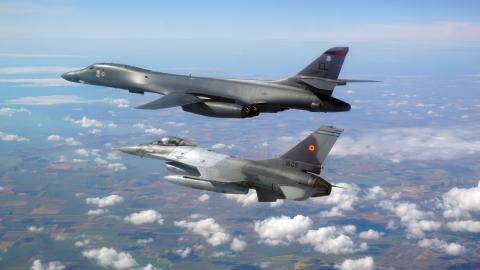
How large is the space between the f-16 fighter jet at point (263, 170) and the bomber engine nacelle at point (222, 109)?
7.41ft

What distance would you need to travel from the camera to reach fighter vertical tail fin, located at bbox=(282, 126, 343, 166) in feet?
59.4

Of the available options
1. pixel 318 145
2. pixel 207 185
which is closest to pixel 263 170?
pixel 207 185

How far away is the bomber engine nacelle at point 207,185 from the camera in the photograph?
19.5m

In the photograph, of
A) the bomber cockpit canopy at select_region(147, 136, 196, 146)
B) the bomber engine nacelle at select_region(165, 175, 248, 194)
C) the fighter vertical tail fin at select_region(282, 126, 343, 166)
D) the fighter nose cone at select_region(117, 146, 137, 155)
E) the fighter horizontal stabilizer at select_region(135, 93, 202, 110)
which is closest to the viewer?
the fighter vertical tail fin at select_region(282, 126, 343, 166)

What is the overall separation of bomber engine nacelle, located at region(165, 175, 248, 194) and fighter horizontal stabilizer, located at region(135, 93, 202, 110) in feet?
13.2

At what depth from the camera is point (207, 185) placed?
772 inches

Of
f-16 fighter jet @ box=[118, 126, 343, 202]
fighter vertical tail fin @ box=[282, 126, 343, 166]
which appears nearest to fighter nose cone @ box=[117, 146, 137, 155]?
f-16 fighter jet @ box=[118, 126, 343, 202]

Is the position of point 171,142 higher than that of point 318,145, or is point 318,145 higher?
point 318,145

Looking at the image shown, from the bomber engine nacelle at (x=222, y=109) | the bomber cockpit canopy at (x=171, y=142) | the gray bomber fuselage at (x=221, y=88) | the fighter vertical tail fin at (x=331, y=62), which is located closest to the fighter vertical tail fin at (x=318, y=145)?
the gray bomber fuselage at (x=221, y=88)

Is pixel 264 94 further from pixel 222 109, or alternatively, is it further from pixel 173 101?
pixel 173 101

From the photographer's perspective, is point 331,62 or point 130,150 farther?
point 331,62

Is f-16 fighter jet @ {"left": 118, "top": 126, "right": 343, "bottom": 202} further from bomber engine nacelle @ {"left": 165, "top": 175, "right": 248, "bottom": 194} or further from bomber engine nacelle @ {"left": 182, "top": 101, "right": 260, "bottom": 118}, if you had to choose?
A: bomber engine nacelle @ {"left": 182, "top": 101, "right": 260, "bottom": 118}

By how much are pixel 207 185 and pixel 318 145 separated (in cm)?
450

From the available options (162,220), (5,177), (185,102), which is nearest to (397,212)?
(162,220)
